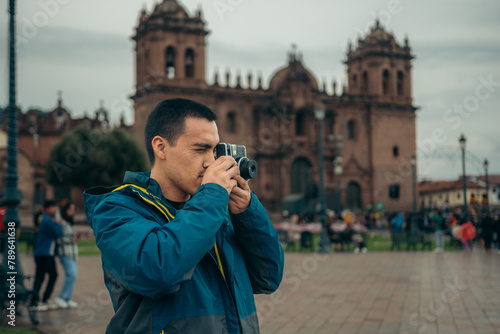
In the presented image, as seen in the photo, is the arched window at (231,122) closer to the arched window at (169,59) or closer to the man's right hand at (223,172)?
the arched window at (169,59)

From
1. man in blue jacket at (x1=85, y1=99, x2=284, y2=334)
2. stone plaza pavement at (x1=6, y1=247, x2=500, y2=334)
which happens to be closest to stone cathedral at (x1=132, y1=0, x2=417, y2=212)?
stone plaza pavement at (x1=6, y1=247, x2=500, y2=334)

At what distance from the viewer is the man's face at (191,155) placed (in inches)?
78.2

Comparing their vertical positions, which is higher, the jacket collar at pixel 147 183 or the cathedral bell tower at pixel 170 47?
the cathedral bell tower at pixel 170 47

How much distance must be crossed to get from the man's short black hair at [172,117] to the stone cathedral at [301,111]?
39.2 metres

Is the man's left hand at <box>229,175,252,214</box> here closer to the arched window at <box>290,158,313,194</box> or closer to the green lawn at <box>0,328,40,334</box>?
the green lawn at <box>0,328,40,334</box>

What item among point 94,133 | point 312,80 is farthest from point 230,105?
point 94,133

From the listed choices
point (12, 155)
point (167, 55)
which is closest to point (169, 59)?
point (167, 55)

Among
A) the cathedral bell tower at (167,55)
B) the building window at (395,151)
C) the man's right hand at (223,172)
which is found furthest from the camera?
the building window at (395,151)

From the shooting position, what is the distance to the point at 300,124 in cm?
5034

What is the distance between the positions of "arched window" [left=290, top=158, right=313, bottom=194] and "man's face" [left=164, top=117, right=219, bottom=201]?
45.6m

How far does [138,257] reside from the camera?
1717 mm

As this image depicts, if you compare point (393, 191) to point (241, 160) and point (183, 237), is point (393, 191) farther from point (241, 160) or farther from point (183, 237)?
point (183, 237)

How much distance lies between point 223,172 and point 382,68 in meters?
53.7

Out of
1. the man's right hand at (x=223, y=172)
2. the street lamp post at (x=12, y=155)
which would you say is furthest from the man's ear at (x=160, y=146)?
the street lamp post at (x=12, y=155)
